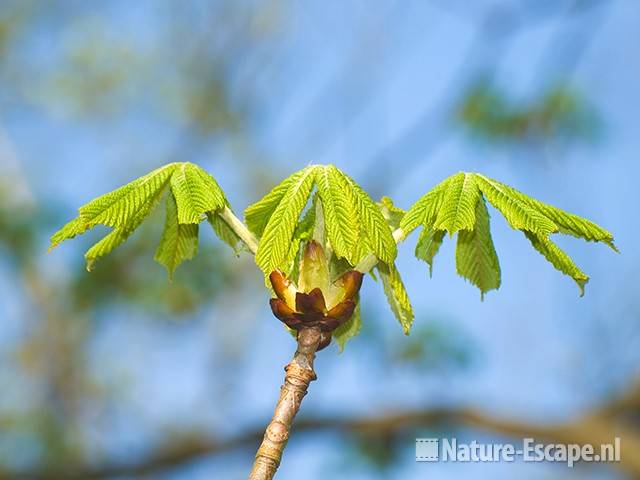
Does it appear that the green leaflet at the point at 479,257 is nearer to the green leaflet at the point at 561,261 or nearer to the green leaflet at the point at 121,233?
the green leaflet at the point at 561,261

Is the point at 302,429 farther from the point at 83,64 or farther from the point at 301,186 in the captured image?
the point at 83,64

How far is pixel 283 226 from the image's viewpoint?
214 cm

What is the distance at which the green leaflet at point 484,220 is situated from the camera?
7.36ft

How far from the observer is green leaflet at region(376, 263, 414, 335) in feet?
7.50

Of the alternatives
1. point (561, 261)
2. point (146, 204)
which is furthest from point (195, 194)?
point (561, 261)

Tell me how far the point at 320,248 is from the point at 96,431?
17.6 metres

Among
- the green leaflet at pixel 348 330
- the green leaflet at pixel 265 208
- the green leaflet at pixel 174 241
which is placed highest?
the green leaflet at pixel 174 241

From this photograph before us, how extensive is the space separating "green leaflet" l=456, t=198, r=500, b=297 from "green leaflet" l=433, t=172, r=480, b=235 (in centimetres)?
17

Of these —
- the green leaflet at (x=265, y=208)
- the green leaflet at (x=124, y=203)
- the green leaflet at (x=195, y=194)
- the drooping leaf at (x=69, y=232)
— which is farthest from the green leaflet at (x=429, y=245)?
the drooping leaf at (x=69, y=232)

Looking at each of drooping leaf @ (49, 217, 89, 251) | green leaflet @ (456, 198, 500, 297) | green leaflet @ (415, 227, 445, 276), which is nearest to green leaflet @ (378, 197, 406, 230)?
green leaflet @ (415, 227, 445, 276)

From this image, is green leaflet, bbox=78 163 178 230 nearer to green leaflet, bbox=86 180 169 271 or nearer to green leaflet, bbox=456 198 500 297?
green leaflet, bbox=86 180 169 271

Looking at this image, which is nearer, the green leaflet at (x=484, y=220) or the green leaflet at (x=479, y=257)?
the green leaflet at (x=484, y=220)

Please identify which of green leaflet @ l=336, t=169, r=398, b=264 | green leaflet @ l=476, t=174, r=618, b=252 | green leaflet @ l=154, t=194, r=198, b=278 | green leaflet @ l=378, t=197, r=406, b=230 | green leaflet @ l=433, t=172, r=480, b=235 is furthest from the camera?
green leaflet @ l=154, t=194, r=198, b=278

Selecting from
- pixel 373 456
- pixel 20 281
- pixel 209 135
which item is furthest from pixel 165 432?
pixel 373 456
